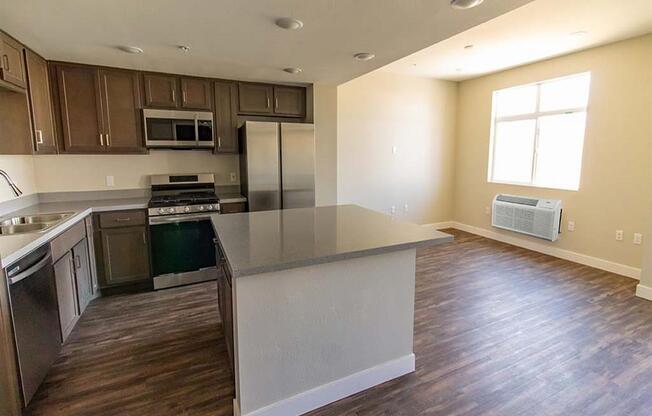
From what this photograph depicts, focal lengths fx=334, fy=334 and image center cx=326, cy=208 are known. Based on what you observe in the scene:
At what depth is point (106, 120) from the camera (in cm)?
338

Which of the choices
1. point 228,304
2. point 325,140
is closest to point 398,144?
point 325,140

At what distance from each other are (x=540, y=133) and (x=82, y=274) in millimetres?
5619

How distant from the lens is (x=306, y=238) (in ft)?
6.11

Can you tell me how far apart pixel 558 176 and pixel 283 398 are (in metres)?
4.57

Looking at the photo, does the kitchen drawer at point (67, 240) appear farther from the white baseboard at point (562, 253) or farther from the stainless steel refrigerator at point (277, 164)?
the white baseboard at point (562, 253)

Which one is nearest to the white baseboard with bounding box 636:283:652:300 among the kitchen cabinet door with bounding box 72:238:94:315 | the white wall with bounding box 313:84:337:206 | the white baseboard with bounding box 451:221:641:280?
the white baseboard with bounding box 451:221:641:280

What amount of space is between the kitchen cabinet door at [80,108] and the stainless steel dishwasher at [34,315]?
1612 millimetres

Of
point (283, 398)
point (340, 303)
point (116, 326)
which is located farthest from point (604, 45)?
point (116, 326)

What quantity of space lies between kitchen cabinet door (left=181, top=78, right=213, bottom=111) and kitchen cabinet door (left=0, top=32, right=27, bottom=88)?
1.31 metres

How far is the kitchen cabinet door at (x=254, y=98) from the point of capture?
3928 mm

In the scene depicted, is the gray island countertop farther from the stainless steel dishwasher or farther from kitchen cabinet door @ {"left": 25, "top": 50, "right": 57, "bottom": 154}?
kitchen cabinet door @ {"left": 25, "top": 50, "right": 57, "bottom": 154}

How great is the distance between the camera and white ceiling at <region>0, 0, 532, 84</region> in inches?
79.7

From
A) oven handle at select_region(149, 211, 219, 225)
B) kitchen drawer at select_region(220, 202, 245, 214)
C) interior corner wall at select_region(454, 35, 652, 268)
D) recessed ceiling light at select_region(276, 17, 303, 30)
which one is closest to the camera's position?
recessed ceiling light at select_region(276, 17, 303, 30)

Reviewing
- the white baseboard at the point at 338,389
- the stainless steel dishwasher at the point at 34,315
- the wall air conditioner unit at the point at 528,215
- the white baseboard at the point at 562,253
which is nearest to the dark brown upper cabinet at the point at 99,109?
the stainless steel dishwasher at the point at 34,315
